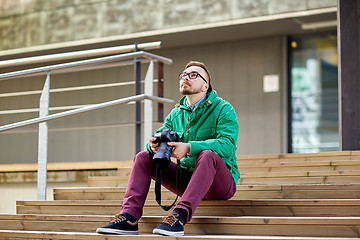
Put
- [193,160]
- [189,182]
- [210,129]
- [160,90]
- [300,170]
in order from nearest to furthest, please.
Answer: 1. [189,182]
2. [193,160]
3. [210,129]
4. [300,170]
5. [160,90]

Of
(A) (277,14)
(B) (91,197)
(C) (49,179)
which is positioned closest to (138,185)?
(B) (91,197)

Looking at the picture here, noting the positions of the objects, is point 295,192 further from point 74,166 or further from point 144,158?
point 74,166

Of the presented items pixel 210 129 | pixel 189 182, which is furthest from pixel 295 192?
pixel 189 182

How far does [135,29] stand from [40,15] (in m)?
1.73

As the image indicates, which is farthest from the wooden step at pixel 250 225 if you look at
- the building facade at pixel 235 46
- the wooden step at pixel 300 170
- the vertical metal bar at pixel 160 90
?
A: the building facade at pixel 235 46

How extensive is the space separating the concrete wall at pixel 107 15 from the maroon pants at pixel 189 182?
4577 millimetres

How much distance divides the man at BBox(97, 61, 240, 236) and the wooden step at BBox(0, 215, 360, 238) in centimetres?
19

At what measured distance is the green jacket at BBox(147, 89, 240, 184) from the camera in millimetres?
3488

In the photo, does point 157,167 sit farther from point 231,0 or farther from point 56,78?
point 56,78

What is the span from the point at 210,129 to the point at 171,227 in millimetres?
725

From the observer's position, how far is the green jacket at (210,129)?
349 cm

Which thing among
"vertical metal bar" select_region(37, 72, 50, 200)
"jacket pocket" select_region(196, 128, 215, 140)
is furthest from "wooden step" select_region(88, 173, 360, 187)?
"vertical metal bar" select_region(37, 72, 50, 200)

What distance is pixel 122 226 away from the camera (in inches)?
131

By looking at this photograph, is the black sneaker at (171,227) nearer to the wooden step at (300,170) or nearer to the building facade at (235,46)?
the wooden step at (300,170)
